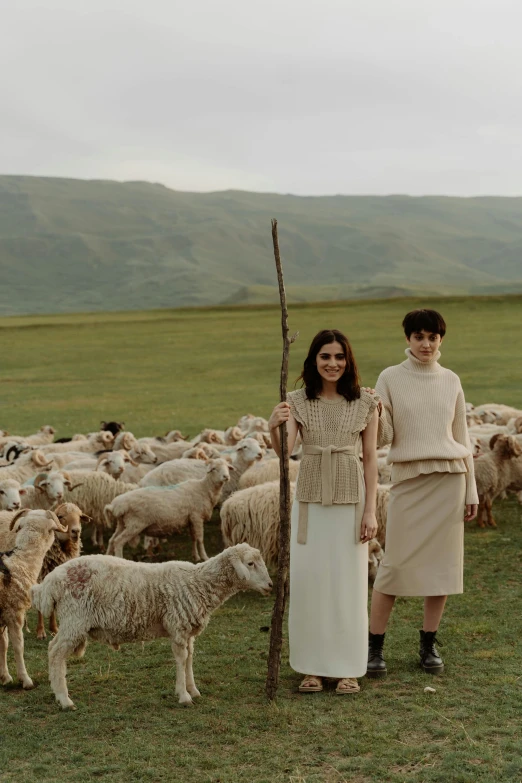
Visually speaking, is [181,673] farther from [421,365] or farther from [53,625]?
[421,365]

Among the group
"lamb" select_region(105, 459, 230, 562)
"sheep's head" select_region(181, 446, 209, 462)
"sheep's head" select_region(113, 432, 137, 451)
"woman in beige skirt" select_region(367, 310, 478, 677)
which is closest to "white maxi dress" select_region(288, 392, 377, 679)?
"woman in beige skirt" select_region(367, 310, 478, 677)

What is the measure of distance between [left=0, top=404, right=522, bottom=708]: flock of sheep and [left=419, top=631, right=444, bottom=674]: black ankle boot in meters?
1.14

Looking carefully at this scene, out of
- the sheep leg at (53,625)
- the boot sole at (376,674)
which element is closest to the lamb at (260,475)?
the sheep leg at (53,625)

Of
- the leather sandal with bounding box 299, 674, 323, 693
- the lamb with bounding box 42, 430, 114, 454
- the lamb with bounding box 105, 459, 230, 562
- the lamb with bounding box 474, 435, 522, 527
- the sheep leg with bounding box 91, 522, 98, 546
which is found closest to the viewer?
the leather sandal with bounding box 299, 674, 323, 693

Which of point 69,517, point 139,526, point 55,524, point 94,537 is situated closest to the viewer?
point 55,524

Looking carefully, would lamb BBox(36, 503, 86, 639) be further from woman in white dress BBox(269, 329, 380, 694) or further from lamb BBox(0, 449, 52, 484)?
lamb BBox(0, 449, 52, 484)

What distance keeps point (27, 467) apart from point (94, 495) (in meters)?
1.42

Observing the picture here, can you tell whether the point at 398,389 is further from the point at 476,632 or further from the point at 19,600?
the point at 19,600

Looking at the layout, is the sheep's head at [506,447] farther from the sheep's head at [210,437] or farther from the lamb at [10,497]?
the lamb at [10,497]

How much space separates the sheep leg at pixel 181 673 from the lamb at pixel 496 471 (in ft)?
18.0

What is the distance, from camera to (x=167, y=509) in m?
8.66

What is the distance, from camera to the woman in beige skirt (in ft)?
17.6

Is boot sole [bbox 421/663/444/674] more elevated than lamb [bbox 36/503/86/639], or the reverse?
lamb [bbox 36/503/86/639]

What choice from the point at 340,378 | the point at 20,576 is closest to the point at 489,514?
the point at 340,378
